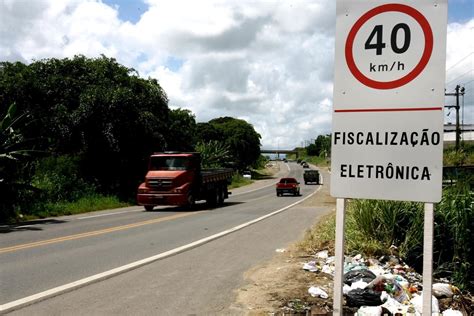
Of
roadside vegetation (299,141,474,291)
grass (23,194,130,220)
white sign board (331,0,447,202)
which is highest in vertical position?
white sign board (331,0,447,202)

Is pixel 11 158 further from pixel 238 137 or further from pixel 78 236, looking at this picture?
pixel 238 137

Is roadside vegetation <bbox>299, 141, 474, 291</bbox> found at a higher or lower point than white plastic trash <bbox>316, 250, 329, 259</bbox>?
higher

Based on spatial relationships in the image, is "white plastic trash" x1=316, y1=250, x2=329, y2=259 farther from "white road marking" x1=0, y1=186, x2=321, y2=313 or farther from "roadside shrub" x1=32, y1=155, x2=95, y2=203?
"roadside shrub" x1=32, y1=155, x2=95, y2=203

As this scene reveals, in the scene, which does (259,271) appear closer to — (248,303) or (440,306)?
(248,303)

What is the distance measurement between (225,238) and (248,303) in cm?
629

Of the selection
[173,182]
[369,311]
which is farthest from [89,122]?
[369,311]

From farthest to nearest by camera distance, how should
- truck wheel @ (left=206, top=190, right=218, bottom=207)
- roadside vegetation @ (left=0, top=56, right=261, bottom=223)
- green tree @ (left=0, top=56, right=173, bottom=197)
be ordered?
green tree @ (left=0, top=56, right=173, bottom=197), roadside vegetation @ (left=0, top=56, right=261, bottom=223), truck wheel @ (left=206, top=190, right=218, bottom=207)

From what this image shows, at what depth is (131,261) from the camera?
29.3 feet

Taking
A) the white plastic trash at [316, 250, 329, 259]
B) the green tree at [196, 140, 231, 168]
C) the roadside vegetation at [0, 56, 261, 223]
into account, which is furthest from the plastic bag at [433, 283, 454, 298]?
the green tree at [196, 140, 231, 168]

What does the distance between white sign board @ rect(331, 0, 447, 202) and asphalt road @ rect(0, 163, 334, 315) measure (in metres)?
2.88

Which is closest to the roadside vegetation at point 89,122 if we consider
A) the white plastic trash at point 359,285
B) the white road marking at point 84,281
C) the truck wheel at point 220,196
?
the truck wheel at point 220,196

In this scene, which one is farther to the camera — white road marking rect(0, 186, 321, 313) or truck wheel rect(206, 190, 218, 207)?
truck wheel rect(206, 190, 218, 207)

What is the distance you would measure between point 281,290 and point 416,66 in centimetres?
397

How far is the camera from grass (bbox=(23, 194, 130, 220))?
19100 millimetres
